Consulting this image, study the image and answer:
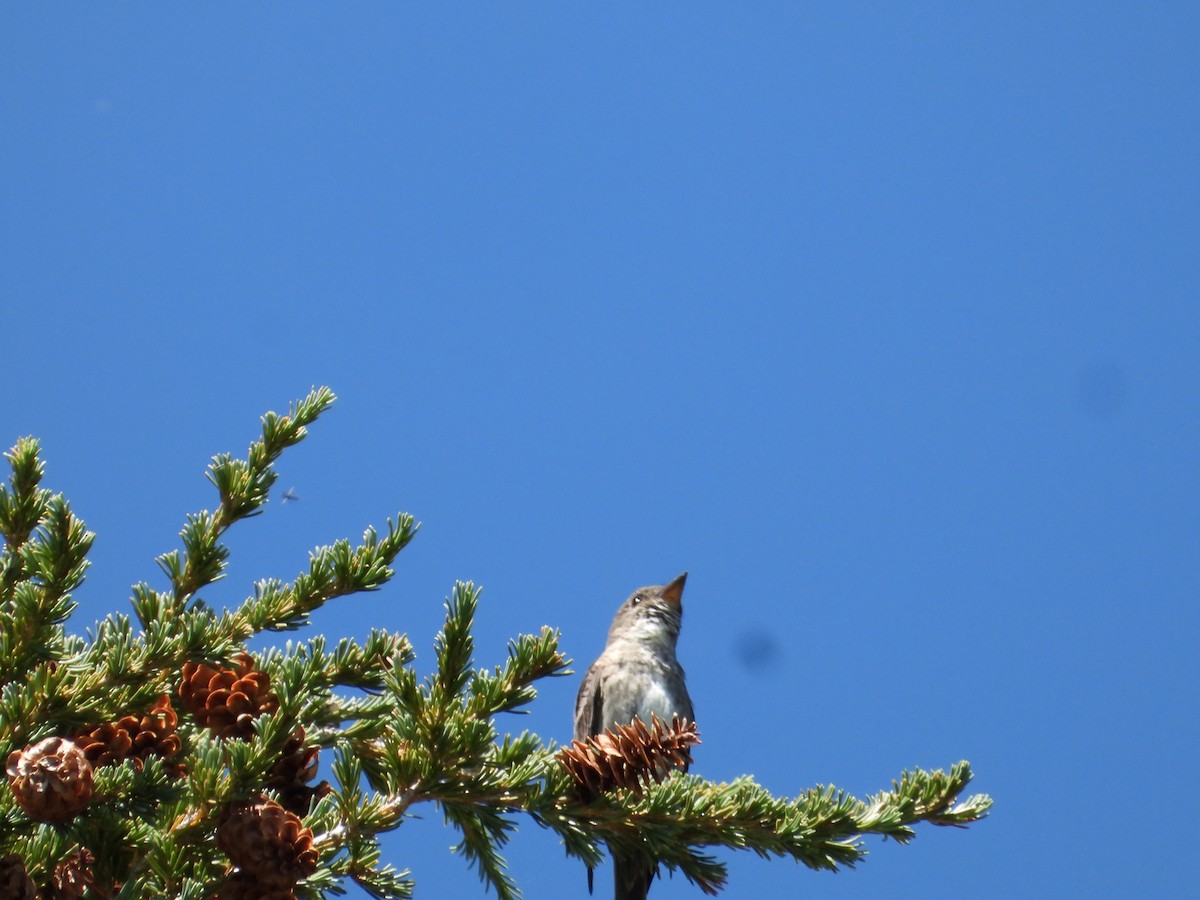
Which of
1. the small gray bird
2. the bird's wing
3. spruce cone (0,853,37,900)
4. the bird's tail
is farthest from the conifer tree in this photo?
the bird's wing

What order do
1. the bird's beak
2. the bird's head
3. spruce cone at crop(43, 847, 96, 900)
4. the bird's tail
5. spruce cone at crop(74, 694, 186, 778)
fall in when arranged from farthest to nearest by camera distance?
1. the bird's beak
2. the bird's head
3. the bird's tail
4. spruce cone at crop(74, 694, 186, 778)
5. spruce cone at crop(43, 847, 96, 900)

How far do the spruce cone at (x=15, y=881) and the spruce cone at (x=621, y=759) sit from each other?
919 millimetres

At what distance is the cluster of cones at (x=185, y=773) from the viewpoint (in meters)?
1.79

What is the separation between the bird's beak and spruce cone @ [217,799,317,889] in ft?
19.1

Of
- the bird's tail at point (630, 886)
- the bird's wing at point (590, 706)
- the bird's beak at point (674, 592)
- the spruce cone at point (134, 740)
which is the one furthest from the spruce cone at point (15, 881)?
the bird's beak at point (674, 592)

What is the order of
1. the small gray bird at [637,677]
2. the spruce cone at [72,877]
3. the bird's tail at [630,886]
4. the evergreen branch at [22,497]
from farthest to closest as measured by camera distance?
1. the small gray bird at [637,677]
2. the bird's tail at [630,886]
3. the evergreen branch at [22,497]
4. the spruce cone at [72,877]

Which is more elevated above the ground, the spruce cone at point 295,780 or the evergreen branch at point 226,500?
the evergreen branch at point 226,500

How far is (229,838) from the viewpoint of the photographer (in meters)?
1.86

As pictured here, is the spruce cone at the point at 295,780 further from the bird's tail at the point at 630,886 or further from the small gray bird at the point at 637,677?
the small gray bird at the point at 637,677

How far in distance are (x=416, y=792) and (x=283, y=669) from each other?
321 mm

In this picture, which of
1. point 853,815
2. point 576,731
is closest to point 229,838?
point 853,815

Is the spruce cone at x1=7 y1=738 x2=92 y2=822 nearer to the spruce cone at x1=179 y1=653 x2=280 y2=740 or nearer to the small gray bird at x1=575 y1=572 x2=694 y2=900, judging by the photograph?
the spruce cone at x1=179 y1=653 x2=280 y2=740

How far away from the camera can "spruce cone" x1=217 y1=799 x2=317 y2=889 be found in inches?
72.6

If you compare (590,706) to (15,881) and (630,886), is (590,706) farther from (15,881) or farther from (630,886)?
(15,881)
